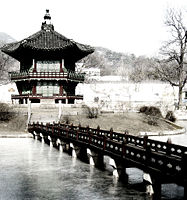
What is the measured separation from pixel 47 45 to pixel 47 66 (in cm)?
315

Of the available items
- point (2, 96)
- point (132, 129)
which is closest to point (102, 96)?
point (2, 96)

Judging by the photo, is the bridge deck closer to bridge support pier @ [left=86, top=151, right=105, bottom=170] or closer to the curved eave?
bridge support pier @ [left=86, top=151, right=105, bottom=170]

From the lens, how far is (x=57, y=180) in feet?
49.4

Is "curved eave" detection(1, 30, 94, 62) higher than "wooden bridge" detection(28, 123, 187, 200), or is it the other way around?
"curved eave" detection(1, 30, 94, 62)

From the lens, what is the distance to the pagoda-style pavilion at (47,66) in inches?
1848

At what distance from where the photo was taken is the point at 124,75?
388 feet

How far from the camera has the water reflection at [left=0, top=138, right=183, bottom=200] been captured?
1255 cm

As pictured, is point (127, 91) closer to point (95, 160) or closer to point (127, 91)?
point (127, 91)

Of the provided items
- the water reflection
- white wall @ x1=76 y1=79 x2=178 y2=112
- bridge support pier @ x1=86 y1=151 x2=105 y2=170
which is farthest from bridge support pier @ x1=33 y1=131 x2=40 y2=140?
white wall @ x1=76 y1=79 x2=178 y2=112

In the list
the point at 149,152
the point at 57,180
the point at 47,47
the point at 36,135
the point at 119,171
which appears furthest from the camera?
the point at 47,47

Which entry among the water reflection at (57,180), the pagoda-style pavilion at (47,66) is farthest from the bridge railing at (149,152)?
the pagoda-style pavilion at (47,66)

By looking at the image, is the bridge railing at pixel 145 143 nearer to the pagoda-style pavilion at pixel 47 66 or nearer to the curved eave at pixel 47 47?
the pagoda-style pavilion at pixel 47 66

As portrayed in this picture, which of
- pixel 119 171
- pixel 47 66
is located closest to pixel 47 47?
pixel 47 66

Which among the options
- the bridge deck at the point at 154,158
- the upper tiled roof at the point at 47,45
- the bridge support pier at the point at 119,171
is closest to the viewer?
the bridge deck at the point at 154,158
